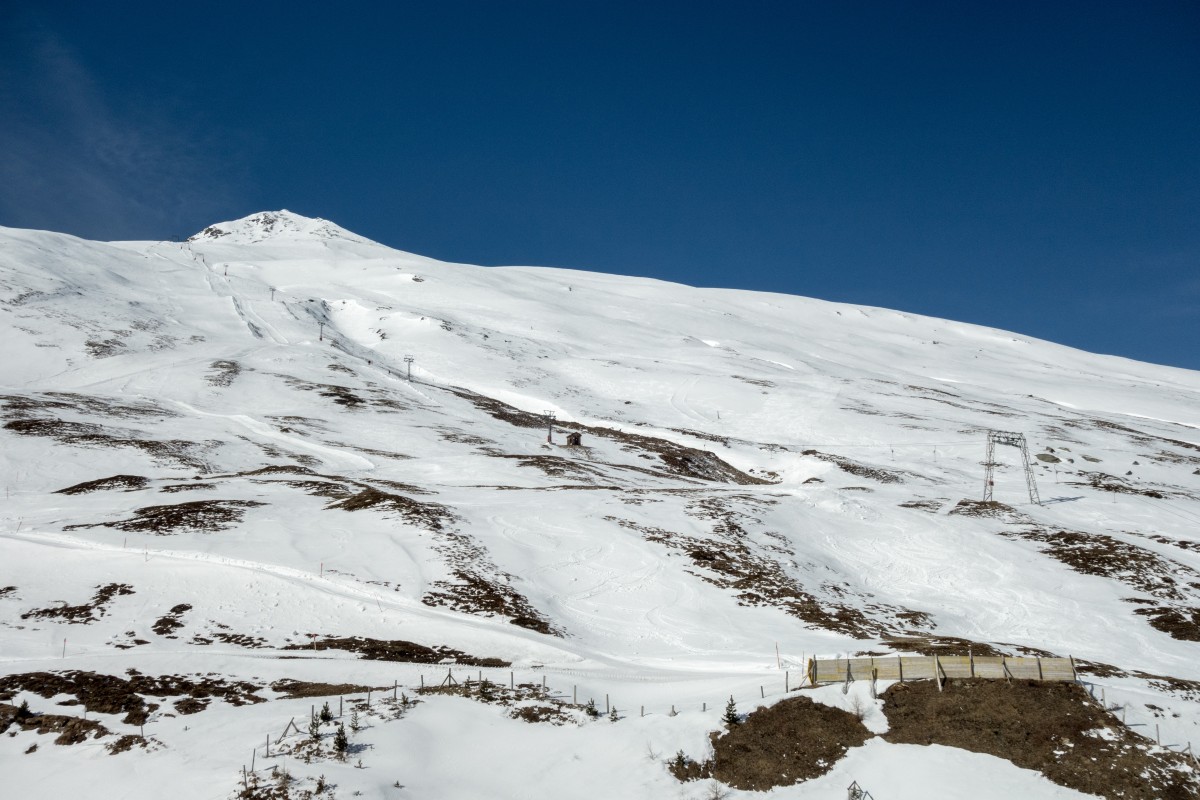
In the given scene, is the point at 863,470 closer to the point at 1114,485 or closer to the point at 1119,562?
the point at 1114,485

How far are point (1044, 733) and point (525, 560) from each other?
79.6 ft

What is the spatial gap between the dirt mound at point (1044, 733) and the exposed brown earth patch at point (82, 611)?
88.8 feet

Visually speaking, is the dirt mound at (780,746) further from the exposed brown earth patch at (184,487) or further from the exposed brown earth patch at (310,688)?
the exposed brown earth patch at (184,487)

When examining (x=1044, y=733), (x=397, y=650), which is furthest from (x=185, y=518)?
(x=1044, y=733)

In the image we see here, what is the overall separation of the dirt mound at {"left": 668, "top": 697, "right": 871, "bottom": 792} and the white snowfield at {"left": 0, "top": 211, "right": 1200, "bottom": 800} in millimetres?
465

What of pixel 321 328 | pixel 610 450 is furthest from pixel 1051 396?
pixel 321 328

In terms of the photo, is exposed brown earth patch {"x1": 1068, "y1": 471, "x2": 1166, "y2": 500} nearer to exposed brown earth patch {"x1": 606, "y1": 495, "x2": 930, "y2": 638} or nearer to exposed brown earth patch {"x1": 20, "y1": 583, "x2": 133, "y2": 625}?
exposed brown earth patch {"x1": 606, "y1": 495, "x2": 930, "y2": 638}

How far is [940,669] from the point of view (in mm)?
19391

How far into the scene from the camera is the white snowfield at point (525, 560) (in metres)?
16.7

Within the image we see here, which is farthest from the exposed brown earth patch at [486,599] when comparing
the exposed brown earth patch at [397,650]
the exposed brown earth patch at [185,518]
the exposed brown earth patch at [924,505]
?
the exposed brown earth patch at [924,505]

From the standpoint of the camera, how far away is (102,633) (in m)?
24.1

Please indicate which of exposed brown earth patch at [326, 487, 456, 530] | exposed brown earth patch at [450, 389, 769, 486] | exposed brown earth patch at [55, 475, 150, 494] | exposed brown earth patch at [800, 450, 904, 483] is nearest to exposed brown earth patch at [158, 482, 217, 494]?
exposed brown earth patch at [55, 475, 150, 494]

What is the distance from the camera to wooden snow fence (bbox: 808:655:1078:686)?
19156mm

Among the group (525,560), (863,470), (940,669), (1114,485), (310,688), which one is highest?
(863,470)
